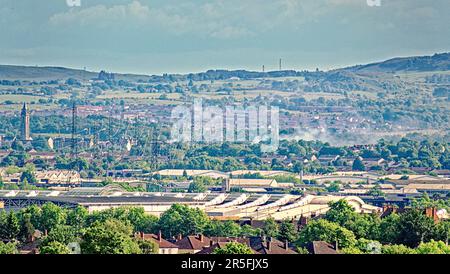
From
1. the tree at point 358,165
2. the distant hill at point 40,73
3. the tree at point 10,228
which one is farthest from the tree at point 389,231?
the distant hill at point 40,73

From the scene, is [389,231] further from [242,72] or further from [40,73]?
[242,72]

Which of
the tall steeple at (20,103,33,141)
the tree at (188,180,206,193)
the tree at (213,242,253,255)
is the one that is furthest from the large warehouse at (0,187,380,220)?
the tall steeple at (20,103,33,141)

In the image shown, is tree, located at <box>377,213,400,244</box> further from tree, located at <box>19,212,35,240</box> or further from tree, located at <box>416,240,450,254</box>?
tree, located at <box>19,212,35,240</box>

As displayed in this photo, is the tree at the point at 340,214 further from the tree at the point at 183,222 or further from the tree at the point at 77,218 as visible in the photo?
the tree at the point at 77,218

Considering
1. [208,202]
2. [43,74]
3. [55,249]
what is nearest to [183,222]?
[208,202]
